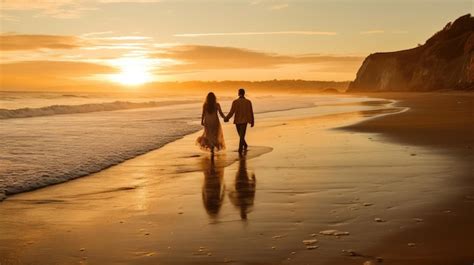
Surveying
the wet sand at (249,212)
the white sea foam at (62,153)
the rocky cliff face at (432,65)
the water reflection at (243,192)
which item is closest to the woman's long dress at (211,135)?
the white sea foam at (62,153)

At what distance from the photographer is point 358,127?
21375 mm

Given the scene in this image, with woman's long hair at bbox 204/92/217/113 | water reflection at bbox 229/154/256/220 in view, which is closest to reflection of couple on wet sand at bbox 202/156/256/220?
water reflection at bbox 229/154/256/220

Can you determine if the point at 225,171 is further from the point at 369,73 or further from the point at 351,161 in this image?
the point at 369,73

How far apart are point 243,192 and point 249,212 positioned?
1544 mm

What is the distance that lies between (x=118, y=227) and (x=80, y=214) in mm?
1056

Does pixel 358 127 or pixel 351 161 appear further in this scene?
pixel 358 127

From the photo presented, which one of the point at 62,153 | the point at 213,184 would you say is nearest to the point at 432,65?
the point at 62,153

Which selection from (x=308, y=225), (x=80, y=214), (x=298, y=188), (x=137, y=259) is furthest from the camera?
(x=298, y=188)

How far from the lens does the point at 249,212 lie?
721 centimetres

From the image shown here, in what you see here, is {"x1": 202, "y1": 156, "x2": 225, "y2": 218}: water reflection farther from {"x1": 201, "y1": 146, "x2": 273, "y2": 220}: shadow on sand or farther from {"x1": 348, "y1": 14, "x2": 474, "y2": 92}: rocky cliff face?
{"x1": 348, "y1": 14, "x2": 474, "y2": 92}: rocky cliff face

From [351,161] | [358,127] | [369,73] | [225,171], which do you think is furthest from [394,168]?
[369,73]

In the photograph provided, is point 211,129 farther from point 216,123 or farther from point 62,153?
point 62,153

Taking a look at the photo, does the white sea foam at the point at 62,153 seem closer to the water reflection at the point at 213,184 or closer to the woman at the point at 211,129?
the woman at the point at 211,129

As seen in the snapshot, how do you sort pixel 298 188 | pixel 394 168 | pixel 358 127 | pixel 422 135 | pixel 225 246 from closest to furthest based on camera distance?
pixel 225 246 < pixel 298 188 < pixel 394 168 < pixel 422 135 < pixel 358 127
